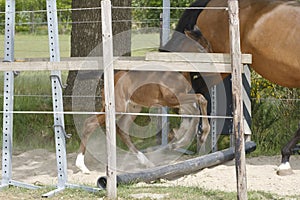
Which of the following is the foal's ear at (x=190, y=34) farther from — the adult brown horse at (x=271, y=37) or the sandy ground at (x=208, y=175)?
the sandy ground at (x=208, y=175)

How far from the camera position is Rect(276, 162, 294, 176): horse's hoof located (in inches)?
273

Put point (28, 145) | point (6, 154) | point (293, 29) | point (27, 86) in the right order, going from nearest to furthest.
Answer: point (6, 154), point (293, 29), point (28, 145), point (27, 86)

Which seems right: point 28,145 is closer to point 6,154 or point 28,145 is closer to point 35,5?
point 6,154

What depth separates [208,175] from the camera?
6758 millimetres

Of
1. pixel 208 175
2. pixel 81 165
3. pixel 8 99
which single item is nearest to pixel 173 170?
pixel 208 175

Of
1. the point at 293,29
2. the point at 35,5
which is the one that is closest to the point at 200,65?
the point at 293,29

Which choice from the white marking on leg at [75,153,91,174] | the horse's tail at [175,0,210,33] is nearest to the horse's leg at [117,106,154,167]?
the white marking on leg at [75,153,91,174]

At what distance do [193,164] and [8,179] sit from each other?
1.91 metres

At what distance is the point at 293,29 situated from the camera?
7.14 meters

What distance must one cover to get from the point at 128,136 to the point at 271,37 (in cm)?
207

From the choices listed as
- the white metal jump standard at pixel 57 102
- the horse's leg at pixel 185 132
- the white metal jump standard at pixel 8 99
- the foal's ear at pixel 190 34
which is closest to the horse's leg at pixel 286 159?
the horse's leg at pixel 185 132

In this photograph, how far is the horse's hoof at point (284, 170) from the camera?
273 inches

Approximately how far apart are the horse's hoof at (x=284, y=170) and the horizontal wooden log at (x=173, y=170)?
549mm

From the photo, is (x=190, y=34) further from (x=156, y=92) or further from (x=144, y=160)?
(x=144, y=160)
